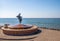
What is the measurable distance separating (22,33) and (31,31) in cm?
132

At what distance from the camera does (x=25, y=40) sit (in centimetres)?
1112

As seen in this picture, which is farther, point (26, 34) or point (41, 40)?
point (26, 34)

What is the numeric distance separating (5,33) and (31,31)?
3.41m

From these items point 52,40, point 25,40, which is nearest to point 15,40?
point 25,40

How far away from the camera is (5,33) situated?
14.4 meters

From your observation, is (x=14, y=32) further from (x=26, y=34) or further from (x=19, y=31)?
(x=26, y=34)

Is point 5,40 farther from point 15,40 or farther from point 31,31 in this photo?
point 31,31

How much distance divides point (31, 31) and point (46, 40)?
3.73m

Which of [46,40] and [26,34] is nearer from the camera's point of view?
[46,40]

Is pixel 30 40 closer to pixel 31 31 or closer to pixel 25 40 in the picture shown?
pixel 25 40

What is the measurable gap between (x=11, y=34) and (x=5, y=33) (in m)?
1.07

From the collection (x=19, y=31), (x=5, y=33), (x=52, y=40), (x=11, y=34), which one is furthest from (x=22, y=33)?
(x=52, y=40)

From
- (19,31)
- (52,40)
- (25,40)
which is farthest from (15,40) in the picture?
(52,40)

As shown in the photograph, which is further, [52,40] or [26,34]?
[26,34]
